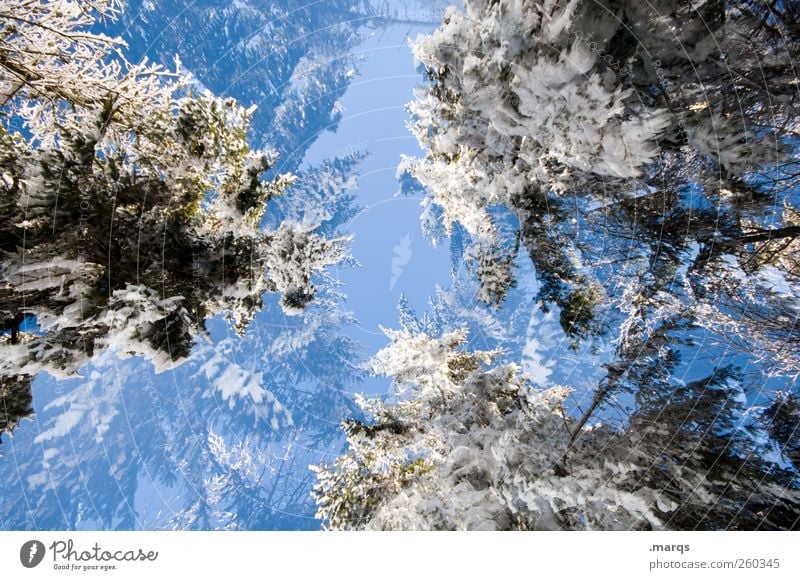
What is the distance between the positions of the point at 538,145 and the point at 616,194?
1858mm

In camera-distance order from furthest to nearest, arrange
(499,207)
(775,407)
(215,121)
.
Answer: (499,207), (215,121), (775,407)

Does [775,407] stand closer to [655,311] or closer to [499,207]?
[655,311]

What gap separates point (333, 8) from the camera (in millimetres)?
7168
